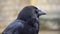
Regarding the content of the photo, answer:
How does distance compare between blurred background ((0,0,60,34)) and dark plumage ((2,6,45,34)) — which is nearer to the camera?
dark plumage ((2,6,45,34))

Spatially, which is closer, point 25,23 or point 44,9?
point 25,23

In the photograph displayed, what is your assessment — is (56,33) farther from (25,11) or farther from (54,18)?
(25,11)

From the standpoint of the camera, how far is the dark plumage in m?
2.82

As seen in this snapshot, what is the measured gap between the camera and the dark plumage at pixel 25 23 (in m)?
2.82

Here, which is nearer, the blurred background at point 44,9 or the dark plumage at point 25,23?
the dark plumage at point 25,23

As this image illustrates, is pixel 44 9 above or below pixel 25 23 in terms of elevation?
above

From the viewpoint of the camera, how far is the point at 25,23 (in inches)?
113

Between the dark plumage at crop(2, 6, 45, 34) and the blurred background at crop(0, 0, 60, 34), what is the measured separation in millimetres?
994

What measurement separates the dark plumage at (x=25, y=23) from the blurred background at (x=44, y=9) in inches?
39.2

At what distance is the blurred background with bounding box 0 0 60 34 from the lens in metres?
4.02

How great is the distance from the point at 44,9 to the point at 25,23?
1115 millimetres

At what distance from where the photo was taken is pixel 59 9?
4047 millimetres

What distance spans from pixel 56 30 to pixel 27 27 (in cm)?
122

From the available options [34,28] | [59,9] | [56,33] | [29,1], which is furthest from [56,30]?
[34,28]
